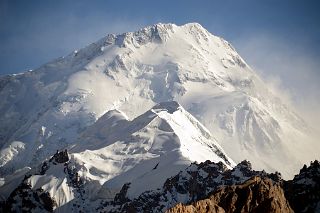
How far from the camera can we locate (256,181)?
162000mm

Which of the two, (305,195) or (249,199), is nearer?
(249,199)

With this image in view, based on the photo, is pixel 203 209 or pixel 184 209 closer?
pixel 184 209

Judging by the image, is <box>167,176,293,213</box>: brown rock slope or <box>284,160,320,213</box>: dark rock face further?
<box>284,160,320,213</box>: dark rock face

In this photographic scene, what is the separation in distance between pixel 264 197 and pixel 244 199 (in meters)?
5.37

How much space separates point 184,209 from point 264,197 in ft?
98.8

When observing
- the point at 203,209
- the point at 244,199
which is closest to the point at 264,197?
the point at 244,199

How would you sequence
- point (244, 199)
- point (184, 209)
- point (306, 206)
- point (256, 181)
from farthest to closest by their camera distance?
point (306, 206) → point (256, 181) → point (244, 199) → point (184, 209)

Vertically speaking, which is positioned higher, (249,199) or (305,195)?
(305,195)

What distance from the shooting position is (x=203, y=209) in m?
138

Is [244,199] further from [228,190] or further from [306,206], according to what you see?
[306,206]

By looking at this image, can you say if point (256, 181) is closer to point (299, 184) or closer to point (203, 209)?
point (203, 209)

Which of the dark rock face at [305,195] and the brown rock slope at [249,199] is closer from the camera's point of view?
the brown rock slope at [249,199]

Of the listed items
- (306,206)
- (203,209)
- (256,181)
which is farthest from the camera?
(306,206)

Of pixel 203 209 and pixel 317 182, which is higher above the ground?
pixel 317 182
